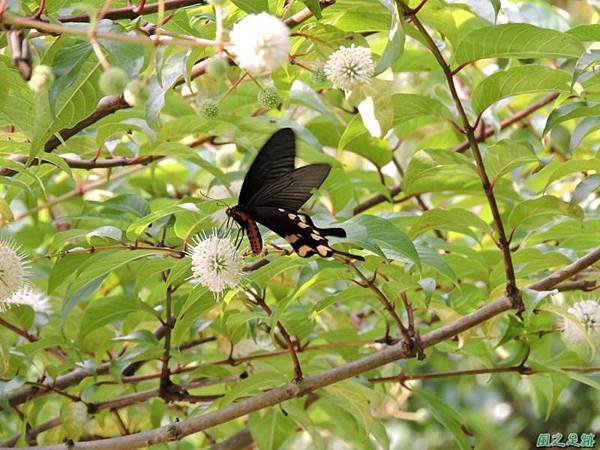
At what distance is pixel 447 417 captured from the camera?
1963 mm

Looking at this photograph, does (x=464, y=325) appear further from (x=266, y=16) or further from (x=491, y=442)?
(x=491, y=442)

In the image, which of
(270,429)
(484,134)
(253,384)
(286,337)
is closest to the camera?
(286,337)

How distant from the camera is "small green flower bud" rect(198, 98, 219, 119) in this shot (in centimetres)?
165

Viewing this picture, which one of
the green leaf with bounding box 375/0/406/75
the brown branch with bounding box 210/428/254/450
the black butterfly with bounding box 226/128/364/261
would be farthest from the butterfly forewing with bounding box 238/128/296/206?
the brown branch with bounding box 210/428/254/450

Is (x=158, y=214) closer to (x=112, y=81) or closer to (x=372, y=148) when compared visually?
(x=112, y=81)

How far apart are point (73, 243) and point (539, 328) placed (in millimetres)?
926

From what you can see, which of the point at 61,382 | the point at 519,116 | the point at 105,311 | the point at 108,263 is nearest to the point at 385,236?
the point at 108,263

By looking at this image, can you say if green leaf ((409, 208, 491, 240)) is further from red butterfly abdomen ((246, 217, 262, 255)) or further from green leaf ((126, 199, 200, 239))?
green leaf ((126, 199, 200, 239))

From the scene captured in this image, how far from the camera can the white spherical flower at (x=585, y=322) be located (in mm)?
1815

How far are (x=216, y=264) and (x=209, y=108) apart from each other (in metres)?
0.30

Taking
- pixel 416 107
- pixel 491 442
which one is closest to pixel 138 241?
pixel 416 107

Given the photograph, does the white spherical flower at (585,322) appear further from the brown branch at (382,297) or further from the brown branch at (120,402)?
the brown branch at (120,402)

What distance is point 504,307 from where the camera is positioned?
1620 mm

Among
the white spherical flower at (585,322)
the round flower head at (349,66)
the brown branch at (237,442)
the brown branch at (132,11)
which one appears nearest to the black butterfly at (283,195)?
the round flower head at (349,66)
